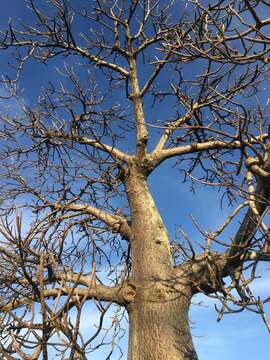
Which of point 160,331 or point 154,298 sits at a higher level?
point 154,298

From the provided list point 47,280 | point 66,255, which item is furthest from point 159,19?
point 47,280

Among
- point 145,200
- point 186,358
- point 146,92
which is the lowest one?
point 186,358

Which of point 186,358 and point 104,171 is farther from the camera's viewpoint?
point 104,171

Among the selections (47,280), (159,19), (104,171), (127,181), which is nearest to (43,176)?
(104,171)

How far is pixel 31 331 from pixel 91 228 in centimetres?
348

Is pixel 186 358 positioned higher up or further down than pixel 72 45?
further down

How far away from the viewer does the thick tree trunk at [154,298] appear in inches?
138

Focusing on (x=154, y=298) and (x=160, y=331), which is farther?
(x=154, y=298)

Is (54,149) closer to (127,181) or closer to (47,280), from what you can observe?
(127,181)

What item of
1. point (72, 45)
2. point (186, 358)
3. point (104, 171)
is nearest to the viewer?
point (186, 358)

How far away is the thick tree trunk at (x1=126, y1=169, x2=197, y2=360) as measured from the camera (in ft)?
11.5

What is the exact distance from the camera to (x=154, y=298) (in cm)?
381

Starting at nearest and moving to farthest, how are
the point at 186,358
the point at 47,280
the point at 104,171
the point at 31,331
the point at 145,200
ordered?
the point at 31,331 → the point at 186,358 → the point at 47,280 → the point at 145,200 → the point at 104,171

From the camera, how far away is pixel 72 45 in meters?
5.89
